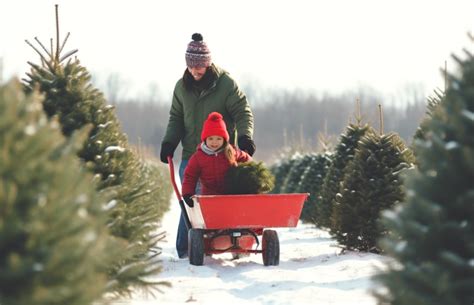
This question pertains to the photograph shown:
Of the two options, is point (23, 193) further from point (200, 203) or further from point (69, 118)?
point (200, 203)

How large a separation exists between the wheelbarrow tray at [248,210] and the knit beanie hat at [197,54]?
5.97ft

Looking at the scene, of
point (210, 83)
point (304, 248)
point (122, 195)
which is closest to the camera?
point (122, 195)

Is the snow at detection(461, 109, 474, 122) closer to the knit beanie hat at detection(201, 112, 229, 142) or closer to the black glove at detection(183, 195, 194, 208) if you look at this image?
the knit beanie hat at detection(201, 112, 229, 142)

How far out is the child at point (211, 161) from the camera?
9.03 meters

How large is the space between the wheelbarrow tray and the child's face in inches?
27.1

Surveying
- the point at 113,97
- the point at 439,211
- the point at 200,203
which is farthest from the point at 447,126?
the point at 113,97

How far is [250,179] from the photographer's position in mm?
8773

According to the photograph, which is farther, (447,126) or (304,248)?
(304,248)

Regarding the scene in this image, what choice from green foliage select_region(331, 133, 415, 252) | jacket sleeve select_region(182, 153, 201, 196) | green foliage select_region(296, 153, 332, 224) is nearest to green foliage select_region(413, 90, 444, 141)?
green foliage select_region(331, 133, 415, 252)

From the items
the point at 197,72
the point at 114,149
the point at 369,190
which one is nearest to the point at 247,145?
the point at 197,72

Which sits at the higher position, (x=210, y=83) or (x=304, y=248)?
(x=210, y=83)

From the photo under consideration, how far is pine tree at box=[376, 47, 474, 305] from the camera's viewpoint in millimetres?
4367

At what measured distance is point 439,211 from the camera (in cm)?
448

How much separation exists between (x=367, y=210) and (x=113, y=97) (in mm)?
118449
